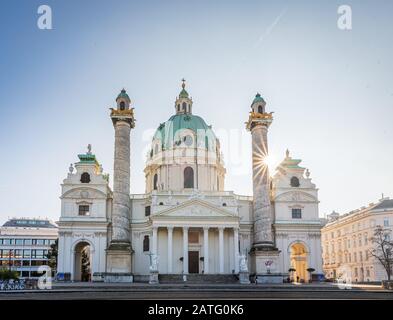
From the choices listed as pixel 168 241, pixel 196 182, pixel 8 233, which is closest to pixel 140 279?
pixel 168 241

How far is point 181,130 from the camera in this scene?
72.2m

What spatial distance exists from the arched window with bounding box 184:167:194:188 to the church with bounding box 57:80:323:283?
15 cm

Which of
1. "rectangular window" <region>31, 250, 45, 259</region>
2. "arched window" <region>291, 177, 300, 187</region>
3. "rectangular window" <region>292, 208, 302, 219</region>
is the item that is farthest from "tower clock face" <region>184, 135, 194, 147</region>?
"rectangular window" <region>31, 250, 45, 259</region>

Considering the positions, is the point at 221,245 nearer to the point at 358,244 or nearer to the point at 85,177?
the point at 85,177

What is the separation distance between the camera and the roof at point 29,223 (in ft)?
398

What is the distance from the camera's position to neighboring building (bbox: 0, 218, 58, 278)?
357 ft

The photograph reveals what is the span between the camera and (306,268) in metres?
65.9

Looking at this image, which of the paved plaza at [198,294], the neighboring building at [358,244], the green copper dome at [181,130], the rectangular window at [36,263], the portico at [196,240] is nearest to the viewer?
the paved plaza at [198,294]

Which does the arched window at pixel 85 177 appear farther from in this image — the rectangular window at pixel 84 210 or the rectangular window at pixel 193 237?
the rectangular window at pixel 193 237

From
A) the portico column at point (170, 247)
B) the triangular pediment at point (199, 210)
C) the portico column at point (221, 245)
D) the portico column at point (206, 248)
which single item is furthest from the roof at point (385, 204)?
the portico column at point (170, 247)

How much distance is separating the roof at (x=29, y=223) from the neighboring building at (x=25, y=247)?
6.49 metres

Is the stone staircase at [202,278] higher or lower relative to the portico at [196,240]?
lower

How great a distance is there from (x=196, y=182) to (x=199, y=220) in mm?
10020

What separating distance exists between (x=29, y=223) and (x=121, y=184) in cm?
7485
